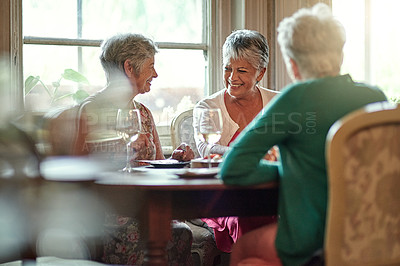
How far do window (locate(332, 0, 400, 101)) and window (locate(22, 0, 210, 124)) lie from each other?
43.4 inches

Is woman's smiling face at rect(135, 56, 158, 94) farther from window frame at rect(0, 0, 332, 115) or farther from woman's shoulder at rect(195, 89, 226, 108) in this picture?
window frame at rect(0, 0, 332, 115)

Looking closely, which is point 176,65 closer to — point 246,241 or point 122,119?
point 122,119

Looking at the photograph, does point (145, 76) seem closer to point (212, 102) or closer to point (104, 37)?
point (212, 102)

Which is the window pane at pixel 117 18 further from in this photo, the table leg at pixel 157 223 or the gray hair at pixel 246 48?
the table leg at pixel 157 223

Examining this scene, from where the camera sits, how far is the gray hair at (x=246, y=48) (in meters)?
2.98

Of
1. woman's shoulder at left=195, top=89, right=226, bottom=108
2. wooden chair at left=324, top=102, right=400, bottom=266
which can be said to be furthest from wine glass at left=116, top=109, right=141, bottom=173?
woman's shoulder at left=195, top=89, right=226, bottom=108

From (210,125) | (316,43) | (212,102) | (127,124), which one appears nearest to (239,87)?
(212,102)

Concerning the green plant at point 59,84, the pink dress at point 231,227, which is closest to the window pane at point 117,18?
the green plant at point 59,84

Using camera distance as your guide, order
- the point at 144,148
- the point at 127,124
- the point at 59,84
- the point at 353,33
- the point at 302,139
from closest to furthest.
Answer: the point at 302,139
the point at 127,124
the point at 144,148
the point at 59,84
the point at 353,33

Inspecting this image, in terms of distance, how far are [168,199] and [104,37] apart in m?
2.15

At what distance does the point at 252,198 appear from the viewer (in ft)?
6.10

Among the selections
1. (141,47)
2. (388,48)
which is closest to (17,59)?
(141,47)

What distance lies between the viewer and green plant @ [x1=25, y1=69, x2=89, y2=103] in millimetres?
3410

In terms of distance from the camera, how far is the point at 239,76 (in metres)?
3.00
